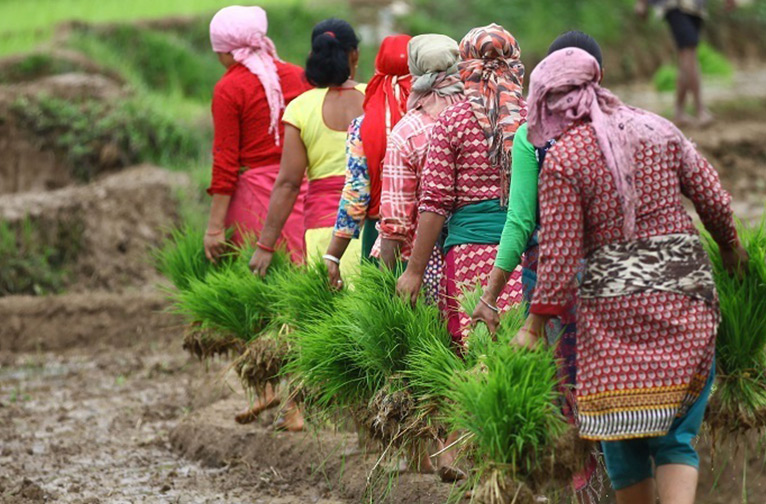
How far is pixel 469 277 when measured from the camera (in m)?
4.53

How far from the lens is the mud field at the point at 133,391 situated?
5660 millimetres

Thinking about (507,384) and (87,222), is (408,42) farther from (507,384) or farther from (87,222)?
(87,222)

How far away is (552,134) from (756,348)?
1130 millimetres

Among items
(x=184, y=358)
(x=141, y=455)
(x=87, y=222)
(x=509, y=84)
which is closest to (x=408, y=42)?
(x=509, y=84)

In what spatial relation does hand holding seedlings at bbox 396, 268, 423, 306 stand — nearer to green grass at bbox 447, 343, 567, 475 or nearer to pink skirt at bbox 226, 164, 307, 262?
green grass at bbox 447, 343, 567, 475

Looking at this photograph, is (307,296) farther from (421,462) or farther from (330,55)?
(330,55)

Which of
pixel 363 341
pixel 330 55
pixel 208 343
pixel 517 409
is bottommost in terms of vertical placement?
pixel 208 343

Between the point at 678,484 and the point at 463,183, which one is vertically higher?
the point at 463,183

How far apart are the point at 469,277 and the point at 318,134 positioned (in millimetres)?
1311

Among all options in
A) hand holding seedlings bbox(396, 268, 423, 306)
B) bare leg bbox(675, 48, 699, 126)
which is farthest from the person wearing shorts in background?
hand holding seedlings bbox(396, 268, 423, 306)

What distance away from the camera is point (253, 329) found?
5.77 metres

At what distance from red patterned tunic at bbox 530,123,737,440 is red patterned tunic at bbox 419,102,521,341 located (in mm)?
655

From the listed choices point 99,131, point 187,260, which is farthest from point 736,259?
point 99,131

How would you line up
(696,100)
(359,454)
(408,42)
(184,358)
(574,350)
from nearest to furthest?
(574,350)
(408,42)
(359,454)
(184,358)
(696,100)
